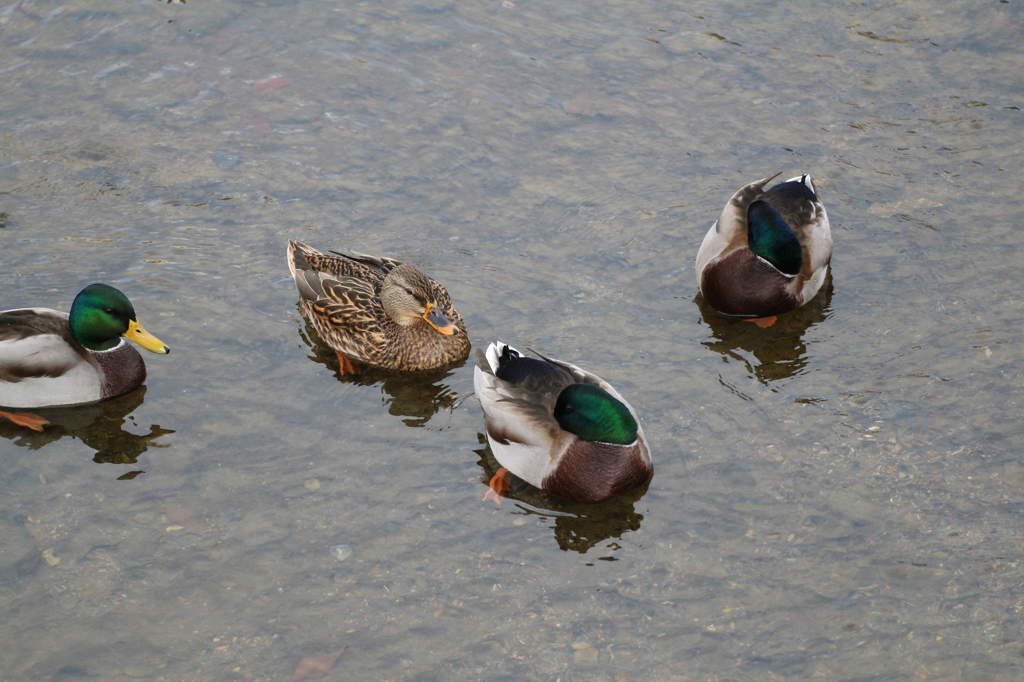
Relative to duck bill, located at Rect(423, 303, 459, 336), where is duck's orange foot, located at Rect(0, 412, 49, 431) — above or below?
below

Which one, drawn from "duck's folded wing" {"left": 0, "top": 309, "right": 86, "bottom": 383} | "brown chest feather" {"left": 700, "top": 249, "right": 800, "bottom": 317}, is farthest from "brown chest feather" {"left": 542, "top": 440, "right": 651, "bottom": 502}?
"duck's folded wing" {"left": 0, "top": 309, "right": 86, "bottom": 383}

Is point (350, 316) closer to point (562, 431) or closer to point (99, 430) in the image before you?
point (99, 430)

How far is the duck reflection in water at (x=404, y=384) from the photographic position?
6.71m

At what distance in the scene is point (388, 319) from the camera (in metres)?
7.08

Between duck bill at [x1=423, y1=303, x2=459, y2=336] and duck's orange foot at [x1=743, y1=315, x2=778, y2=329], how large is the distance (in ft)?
7.50

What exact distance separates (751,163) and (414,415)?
3.94 meters

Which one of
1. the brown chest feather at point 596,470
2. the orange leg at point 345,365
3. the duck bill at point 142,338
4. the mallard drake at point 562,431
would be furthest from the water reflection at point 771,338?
the duck bill at point 142,338

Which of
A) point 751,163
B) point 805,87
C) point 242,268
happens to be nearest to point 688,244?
point 751,163

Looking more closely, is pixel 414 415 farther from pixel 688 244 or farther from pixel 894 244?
pixel 894 244

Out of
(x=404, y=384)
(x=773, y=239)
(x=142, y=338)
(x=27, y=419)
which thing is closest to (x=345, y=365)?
(x=404, y=384)

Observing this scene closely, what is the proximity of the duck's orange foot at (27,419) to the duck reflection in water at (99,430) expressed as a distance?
3 centimetres

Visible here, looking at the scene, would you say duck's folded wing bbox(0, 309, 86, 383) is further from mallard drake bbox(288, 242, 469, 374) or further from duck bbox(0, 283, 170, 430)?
mallard drake bbox(288, 242, 469, 374)

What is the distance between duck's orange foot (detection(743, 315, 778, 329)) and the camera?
7.40 meters

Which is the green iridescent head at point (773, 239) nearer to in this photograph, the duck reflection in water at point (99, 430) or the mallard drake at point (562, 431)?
the mallard drake at point (562, 431)
